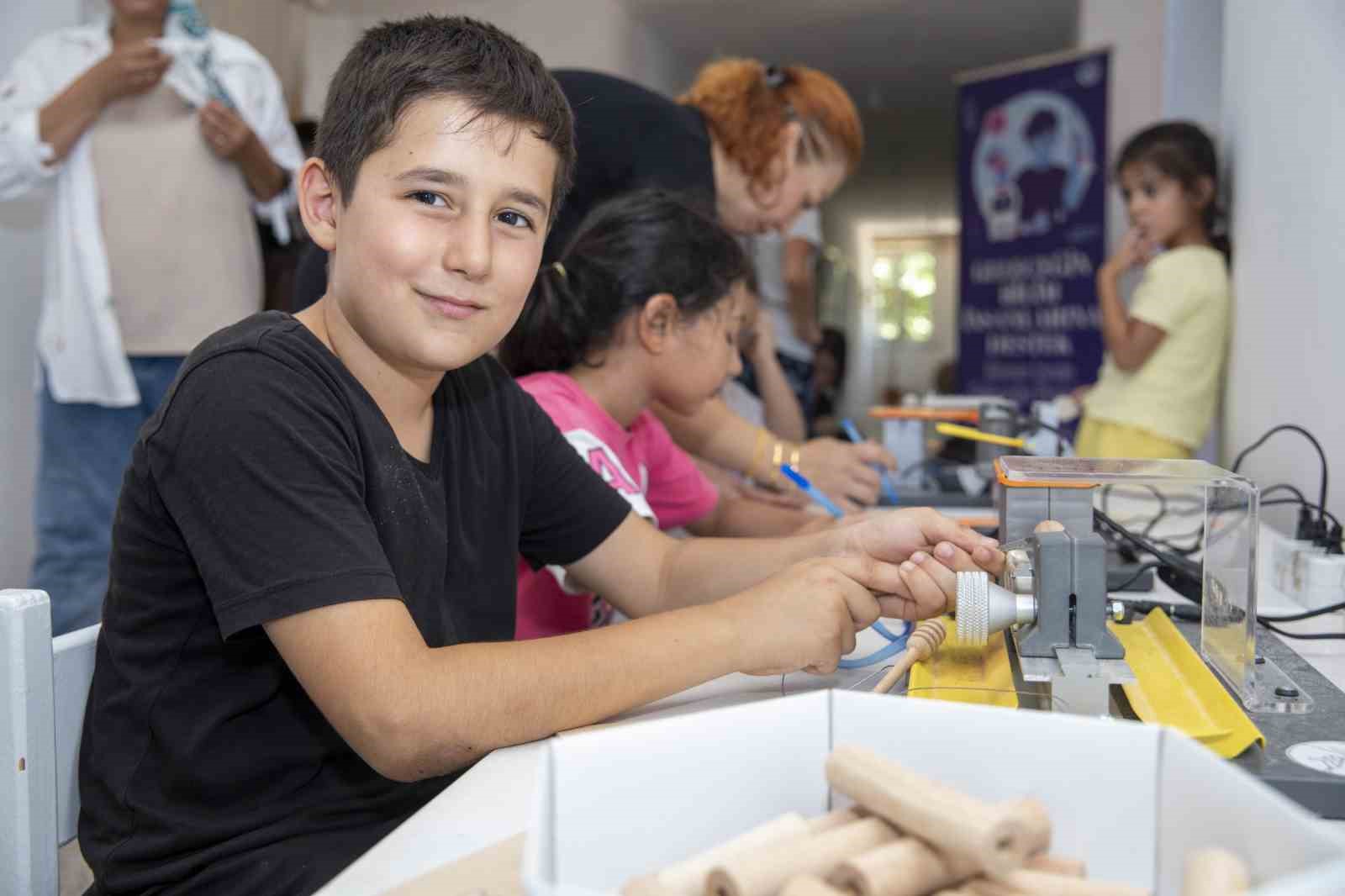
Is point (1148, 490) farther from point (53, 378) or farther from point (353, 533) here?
point (53, 378)

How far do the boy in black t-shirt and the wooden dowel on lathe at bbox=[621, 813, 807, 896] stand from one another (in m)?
0.30

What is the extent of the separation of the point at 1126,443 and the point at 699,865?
218 centimetres

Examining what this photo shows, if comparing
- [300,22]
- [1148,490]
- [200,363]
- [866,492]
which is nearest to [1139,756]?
[200,363]

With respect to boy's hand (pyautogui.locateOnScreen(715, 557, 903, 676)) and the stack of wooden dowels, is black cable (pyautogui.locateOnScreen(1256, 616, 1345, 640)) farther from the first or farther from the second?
the stack of wooden dowels

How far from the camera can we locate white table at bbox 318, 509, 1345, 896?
60 cm

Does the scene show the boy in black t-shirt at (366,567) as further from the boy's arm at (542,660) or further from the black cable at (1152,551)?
the black cable at (1152,551)

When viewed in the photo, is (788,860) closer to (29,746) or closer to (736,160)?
(29,746)

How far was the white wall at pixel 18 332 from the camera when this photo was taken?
2686 mm

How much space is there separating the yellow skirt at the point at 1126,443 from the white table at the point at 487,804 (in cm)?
142

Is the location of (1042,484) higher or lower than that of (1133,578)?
higher

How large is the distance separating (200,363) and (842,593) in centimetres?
51

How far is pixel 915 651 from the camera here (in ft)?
2.84

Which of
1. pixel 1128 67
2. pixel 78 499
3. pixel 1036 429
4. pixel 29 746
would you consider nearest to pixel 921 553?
pixel 29 746

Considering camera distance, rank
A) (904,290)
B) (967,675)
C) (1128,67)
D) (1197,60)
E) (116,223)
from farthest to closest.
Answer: (904,290) → (1128,67) → (1197,60) → (116,223) → (967,675)
